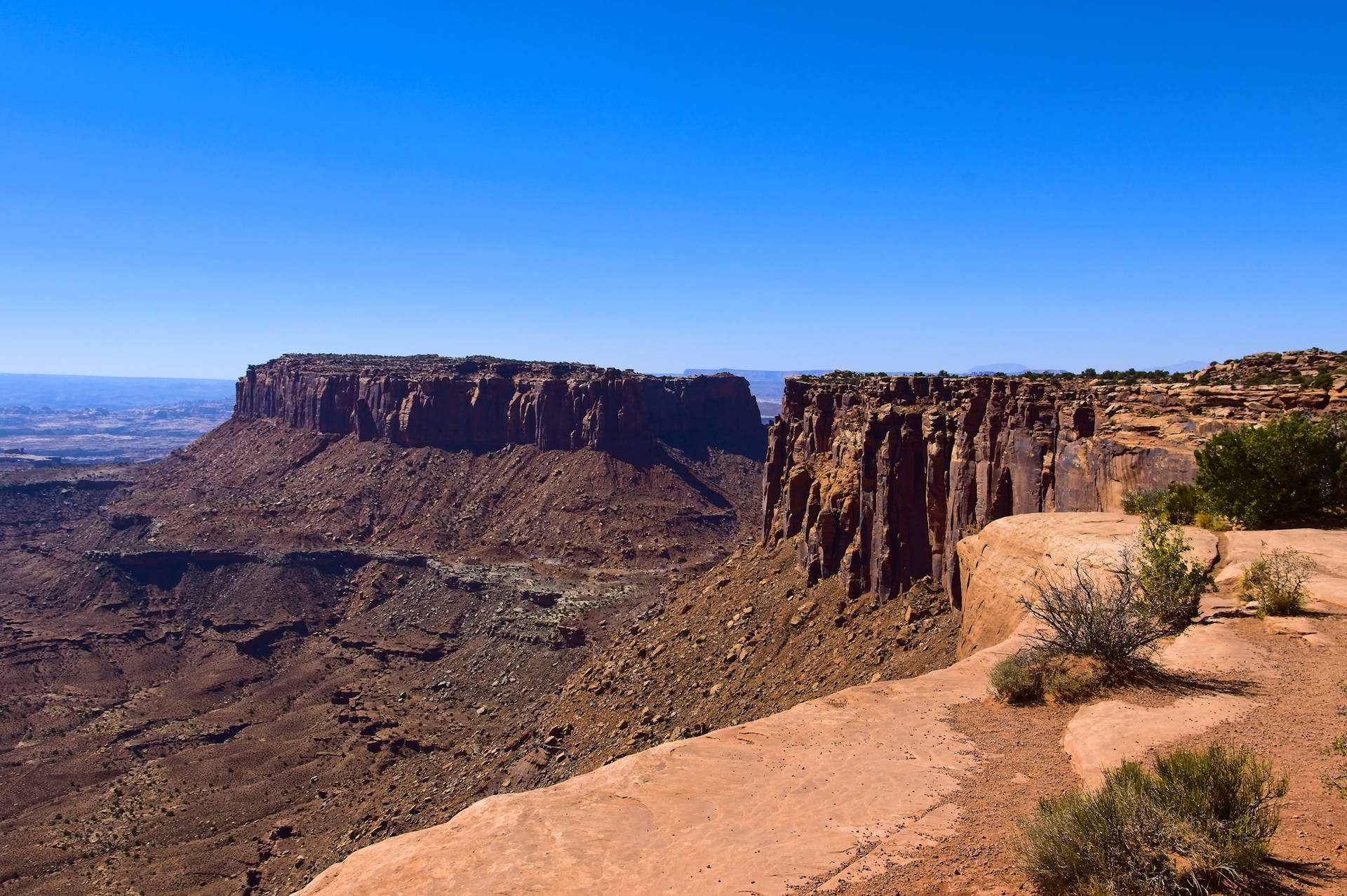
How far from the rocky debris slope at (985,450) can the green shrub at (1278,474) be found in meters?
2.68

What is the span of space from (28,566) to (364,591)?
3928 cm

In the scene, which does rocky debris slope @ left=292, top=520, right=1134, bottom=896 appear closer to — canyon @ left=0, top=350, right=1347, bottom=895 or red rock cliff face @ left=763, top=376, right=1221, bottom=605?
canyon @ left=0, top=350, right=1347, bottom=895

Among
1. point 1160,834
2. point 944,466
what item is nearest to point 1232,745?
point 1160,834

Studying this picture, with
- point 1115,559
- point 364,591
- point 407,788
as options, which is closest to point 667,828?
point 1115,559

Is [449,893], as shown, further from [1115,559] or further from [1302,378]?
[1302,378]

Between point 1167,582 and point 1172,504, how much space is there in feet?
24.1

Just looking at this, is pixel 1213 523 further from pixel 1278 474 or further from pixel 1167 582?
pixel 1167 582

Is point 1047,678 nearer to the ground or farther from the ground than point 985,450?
nearer to the ground

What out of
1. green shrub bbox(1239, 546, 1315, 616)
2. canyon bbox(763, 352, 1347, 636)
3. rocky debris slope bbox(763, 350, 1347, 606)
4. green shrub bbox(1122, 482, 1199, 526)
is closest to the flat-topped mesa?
canyon bbox(763, 352, 1347, 636)

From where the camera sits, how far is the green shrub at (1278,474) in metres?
20.1

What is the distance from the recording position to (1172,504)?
73.5ft

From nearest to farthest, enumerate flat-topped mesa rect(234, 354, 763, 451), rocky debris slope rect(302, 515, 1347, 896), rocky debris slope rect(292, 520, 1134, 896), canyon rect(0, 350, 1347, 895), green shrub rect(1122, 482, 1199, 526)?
rocky debris slope rect(302, 515, 1347, 896), rocky debris slope rect(292, 520, 1134, 896), green shrub rect(1122, 482, 1199, 526), canyon rect(0, 350, 1347, 895), flat-topped mesa rect(234, 354, 763, 451)

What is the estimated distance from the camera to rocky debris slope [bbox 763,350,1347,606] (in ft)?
84.6

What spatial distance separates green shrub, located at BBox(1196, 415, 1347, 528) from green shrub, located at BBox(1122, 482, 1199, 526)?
746 mm
